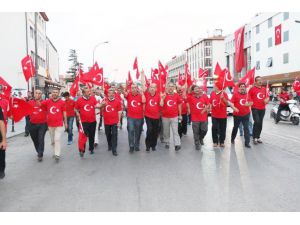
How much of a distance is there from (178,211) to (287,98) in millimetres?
12144

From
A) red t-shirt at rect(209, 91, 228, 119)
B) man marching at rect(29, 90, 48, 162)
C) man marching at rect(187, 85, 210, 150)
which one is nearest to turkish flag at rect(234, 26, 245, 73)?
red t-shirt at rect(209, 91, 228, 119)

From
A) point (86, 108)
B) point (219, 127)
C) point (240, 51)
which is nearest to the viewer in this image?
point (86, 108)

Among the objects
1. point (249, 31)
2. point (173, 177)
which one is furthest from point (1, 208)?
point (249, 31)

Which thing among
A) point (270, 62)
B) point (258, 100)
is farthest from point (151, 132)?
point (270, 62)

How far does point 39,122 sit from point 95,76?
9.31 ft

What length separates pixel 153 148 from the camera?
9102mm

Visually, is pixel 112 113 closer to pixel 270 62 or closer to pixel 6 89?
pixel 6 89

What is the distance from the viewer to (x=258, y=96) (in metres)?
9.59

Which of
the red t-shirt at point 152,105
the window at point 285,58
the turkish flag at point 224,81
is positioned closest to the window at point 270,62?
the window at point 285,58

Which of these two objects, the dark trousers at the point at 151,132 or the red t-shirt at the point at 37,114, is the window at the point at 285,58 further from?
the red t-shirt at the point at 37,114

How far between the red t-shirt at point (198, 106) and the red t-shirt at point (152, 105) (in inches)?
35.9

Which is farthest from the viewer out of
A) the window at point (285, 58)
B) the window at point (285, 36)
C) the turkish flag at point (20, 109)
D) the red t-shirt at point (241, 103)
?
the window at point (285, 36)

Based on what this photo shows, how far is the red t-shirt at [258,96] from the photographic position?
9.59 m

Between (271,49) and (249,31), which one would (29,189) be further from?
(249,31)
